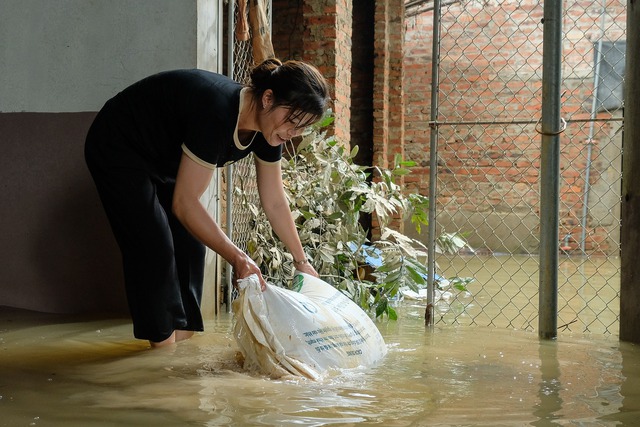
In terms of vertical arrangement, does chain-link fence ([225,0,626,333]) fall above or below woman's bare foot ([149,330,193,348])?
above

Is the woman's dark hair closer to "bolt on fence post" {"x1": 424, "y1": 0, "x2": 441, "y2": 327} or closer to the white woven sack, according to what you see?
the white woven sack

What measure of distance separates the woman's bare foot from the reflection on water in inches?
1.2

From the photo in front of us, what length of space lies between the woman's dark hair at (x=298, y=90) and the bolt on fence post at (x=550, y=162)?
1301 mm

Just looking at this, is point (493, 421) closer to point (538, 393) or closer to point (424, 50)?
point (538, 393)

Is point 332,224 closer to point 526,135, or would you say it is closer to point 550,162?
point 550,162

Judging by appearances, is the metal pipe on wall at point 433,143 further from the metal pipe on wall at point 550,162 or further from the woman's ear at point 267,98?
the woman's ear at point 267,98

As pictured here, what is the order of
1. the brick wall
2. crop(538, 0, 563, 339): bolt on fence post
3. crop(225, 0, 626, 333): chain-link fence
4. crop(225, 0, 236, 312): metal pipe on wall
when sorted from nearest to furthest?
crop(538, 0, 563, 339): bolt on fence post < crop(225, 0, 236, 312): metal pipe on wall < crop(225, 0, 626, 333): chain-link fence < the brick wall

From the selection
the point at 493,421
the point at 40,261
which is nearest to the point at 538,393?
the point at 493,421

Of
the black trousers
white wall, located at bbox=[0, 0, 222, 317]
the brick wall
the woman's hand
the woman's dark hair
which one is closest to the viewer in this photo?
the woman's dark hair

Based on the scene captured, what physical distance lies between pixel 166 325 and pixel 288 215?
23.7 inches

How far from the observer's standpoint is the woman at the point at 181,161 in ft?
7.64

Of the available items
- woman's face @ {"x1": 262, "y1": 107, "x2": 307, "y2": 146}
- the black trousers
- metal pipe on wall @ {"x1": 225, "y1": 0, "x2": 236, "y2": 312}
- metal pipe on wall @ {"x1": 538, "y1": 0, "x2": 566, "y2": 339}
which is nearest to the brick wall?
metal pipe on wall @ {"x1": 225, "y1": 0, "x2": 236, "y2": 312}

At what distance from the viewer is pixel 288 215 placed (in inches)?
111

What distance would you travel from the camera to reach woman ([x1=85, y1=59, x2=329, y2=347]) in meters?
2.33
